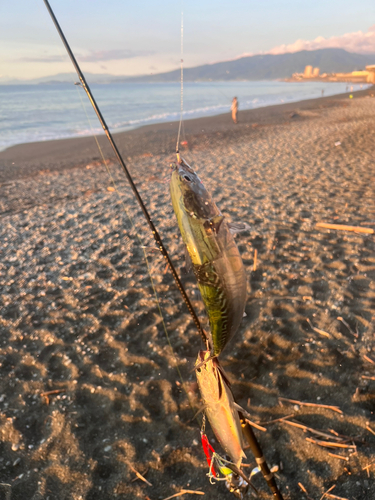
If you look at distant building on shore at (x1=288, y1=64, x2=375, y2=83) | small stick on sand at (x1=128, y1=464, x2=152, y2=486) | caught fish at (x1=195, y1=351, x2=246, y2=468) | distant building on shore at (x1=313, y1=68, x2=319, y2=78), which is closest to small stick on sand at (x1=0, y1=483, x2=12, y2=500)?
small stick on sand at (x1=128, y1=464, x2=152, y2=486)

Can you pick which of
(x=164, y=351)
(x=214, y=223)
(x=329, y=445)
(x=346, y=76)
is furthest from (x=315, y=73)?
(x=214, y=223)

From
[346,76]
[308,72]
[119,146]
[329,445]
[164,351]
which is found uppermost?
[308,72]

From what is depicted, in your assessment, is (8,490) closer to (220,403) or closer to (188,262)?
(220,403)

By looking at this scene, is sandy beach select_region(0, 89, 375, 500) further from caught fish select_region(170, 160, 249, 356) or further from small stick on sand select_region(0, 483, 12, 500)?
caught fish select_region(170, 160, 249, 356)

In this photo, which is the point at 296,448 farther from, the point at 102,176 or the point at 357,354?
the point at 102,176

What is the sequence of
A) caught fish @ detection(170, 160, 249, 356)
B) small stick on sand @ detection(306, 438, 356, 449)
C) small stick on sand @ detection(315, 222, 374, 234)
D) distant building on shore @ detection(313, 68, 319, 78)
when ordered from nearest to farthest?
caught fish @ detection(170, 160, 249, 356) < small stick on sand @ detection(306, 438, 356, 449) < small stick on sand @ detection(315, 222, 374, 234) < distant building on shore @ detection(313, 68, 319, 78)

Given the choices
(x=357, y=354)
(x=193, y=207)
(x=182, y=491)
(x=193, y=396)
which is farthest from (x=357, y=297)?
(x=193, y=207)
